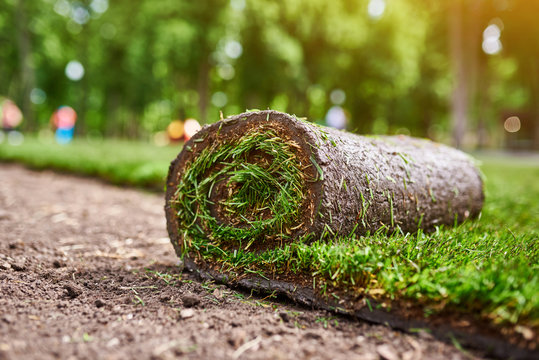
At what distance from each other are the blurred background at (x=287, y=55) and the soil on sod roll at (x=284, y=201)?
13245 millimetres

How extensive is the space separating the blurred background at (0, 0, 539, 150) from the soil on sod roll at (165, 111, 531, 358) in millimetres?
13245

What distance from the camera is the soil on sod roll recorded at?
227 cm

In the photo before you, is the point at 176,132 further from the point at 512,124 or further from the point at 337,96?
the point at 512,124

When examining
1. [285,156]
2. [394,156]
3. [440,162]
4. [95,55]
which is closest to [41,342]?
[285,156]

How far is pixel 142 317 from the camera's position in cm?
202

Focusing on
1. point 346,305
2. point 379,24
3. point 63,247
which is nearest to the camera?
point 346,305

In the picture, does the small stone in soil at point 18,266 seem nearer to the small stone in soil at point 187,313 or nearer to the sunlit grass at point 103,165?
the small stone in soil at point 187,313

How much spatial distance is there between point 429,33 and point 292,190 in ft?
76.8

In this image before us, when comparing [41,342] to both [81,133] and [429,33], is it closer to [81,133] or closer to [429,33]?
[429,33]

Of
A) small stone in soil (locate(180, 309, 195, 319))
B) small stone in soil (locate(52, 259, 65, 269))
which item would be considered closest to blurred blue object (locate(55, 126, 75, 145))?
small stone in soil (locate(52, 259, 65, 269))

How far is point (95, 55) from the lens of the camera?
3086cm

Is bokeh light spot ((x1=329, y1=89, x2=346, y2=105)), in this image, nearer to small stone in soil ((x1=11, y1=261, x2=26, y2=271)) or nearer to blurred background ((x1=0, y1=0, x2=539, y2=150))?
blurred background ((x1=0, y1=0, x2=539, y2=150))

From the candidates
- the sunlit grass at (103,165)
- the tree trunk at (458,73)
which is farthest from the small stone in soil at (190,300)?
the tree trunk at (458,73)

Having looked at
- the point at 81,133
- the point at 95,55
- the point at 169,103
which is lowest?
the point at 81,133
